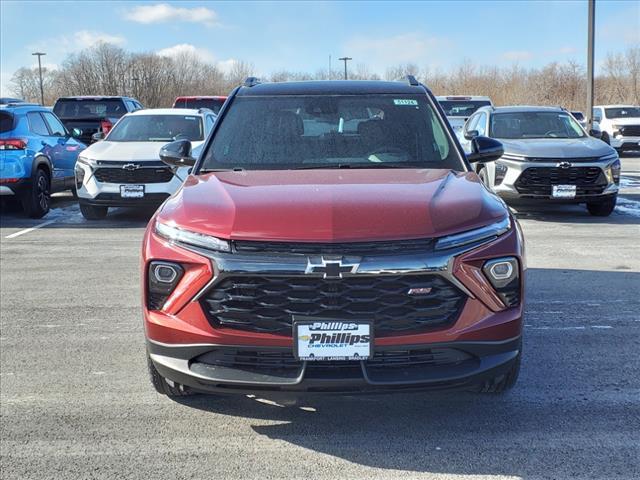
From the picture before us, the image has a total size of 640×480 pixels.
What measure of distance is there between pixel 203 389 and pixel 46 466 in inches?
30.8

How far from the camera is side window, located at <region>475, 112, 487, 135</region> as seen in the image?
11.6 m

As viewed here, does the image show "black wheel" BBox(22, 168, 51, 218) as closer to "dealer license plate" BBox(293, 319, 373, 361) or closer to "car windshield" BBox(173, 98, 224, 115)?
"car windshield" BBox(173, 98, 224, 115)

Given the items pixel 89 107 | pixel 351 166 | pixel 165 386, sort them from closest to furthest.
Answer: pixel 165 386 < pixel 351 166 < pixel 89 107

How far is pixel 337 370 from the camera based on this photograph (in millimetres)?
2986

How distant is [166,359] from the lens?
3.15 m

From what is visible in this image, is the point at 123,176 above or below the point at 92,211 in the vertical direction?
above

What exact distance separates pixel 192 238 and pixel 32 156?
8312 mm

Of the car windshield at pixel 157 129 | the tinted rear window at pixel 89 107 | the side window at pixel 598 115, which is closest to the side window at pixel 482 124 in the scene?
the car windshield at pixel 157 129

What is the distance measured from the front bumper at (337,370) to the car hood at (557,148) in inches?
293

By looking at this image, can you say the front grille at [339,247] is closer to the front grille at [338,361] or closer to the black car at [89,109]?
the front grille at [338,361]

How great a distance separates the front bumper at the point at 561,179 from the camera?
32.3ft

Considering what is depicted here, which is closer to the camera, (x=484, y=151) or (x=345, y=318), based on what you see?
(x=345, y=318)

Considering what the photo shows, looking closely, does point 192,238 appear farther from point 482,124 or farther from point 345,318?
point 482,124

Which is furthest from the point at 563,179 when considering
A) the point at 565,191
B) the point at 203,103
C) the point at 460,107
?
the point at 203,103
